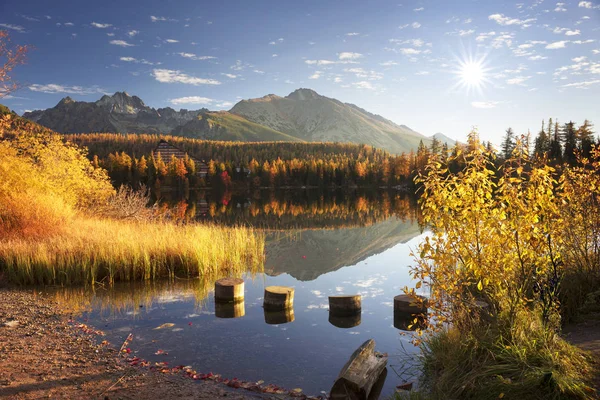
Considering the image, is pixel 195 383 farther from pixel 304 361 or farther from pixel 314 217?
pixel 314 217

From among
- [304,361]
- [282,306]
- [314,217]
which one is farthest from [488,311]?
[314,217]

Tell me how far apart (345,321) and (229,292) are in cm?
425

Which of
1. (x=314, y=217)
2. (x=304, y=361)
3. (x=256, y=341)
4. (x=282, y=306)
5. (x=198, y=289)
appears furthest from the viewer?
(x=314, y=217)

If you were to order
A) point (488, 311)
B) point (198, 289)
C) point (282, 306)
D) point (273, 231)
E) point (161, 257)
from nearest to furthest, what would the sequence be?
point (488, 311) → point (282, 306) → point (198, 289) → point (161, 257) → point (273, 231)

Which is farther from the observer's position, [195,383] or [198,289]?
[198,289]

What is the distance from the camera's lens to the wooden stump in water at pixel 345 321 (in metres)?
12.2

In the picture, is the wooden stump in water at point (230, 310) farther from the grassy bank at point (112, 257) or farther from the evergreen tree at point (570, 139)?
the evergreen tree at point (570, 139)

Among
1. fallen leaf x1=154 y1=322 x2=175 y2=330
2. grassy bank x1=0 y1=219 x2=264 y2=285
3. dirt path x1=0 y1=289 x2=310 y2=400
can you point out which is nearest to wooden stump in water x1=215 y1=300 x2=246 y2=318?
fallen leaf x1=154 y1=322 x2=175 y2=330

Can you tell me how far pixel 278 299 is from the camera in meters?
13.6

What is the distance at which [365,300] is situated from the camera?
15117 mm

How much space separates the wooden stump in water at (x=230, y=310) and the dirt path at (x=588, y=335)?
8.87 metres

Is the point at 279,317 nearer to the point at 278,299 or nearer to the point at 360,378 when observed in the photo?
the point at 278,299

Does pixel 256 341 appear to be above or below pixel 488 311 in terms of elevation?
below

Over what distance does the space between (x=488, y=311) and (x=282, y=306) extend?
23.7 feet
